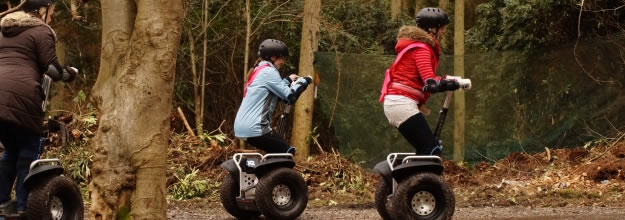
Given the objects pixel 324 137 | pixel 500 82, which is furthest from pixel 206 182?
pixel 500 82

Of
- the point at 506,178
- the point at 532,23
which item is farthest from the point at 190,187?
the point at 532,23

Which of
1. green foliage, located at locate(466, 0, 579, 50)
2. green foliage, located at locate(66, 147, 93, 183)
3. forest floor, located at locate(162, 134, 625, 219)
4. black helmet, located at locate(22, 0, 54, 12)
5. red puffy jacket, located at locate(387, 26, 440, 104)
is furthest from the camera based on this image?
green foliage, located at locate(466, 0, 579, 50)

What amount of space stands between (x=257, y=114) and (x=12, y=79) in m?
2.49

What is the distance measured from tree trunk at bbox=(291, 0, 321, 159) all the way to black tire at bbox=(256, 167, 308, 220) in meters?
4.87

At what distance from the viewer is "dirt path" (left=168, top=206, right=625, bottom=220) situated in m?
9.17

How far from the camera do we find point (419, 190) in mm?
8117

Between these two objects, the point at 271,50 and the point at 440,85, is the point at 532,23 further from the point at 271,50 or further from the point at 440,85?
the point at 440,85

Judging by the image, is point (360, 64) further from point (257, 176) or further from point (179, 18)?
point (179, 18)

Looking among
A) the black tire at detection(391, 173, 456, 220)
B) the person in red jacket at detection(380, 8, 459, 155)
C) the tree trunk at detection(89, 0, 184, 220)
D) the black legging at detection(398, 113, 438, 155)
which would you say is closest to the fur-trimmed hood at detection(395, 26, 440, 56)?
the person in red jacket at detection(380, 8, 459, 155)

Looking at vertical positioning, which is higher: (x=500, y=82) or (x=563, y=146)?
(x=500, y=82)

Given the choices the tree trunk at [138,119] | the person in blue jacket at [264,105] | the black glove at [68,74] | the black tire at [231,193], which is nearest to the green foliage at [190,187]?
the black tire at [231,193]

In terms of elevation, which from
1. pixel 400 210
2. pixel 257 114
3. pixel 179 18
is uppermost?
pixel 179 18

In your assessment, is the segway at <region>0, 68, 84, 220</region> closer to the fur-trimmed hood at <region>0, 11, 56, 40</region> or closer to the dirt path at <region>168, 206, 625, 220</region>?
the fur-trimmed hood at <region>0, 11, 56, 40</region>

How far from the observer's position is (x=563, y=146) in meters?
13.9
